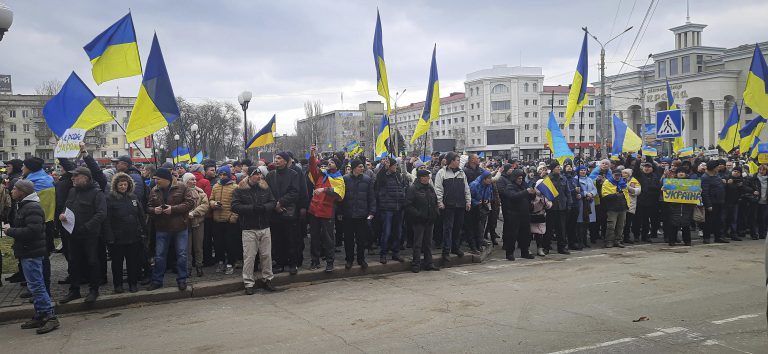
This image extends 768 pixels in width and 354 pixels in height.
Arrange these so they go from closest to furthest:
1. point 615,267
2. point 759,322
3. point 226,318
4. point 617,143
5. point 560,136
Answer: point 759,322 → point 226,318 → point 615,267 → point 560,136 → point 617,143

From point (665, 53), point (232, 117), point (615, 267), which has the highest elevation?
Result: point (665, 53)

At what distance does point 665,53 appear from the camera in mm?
69062

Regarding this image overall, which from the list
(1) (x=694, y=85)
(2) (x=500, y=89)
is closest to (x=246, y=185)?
(1) (x=694, y=85)

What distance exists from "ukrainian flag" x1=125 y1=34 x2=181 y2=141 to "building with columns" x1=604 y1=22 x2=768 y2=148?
195 feet

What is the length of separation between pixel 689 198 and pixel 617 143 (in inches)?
187

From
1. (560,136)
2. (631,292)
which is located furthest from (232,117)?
(631,292)

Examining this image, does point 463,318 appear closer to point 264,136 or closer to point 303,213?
point 303,213

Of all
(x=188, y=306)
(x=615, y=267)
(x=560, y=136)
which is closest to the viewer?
(x=188, y=306)

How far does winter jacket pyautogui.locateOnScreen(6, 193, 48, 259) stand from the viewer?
6.27 m

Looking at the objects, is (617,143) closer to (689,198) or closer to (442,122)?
(689,198)

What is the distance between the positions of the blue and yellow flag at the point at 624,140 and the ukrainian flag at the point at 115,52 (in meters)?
13.7

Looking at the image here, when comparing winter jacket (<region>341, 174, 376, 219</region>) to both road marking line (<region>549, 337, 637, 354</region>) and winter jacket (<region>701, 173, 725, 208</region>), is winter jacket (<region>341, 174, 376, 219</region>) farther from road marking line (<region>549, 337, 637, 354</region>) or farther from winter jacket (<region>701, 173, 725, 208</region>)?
winter jacket (<region>701, 173, 725, 208</region>)

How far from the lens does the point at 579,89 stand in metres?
13.8

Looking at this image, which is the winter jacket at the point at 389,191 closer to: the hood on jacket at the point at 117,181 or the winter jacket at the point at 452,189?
the winter jacket at the point at 452,189
